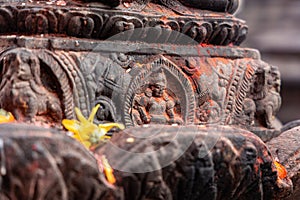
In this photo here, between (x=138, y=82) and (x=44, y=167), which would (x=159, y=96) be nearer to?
(x=138, y=82)

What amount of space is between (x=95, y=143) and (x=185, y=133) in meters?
0.42

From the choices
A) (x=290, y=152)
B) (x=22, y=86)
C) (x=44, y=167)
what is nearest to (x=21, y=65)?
(x=22, y=86)

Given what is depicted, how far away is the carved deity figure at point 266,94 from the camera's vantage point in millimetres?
5332

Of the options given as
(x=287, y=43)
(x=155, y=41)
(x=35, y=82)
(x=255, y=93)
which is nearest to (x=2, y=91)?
(x=35, y=82)

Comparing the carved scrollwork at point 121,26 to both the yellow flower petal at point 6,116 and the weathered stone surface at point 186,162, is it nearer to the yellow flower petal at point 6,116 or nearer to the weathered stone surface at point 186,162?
the yellow flower petal at point 6,116

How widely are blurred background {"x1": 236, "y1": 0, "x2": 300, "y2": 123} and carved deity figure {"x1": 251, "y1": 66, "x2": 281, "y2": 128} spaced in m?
7.13

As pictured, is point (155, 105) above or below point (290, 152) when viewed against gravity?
above

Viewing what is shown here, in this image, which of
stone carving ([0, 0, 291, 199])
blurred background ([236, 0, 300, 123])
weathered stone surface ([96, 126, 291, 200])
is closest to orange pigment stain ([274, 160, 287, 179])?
stone carving ([0, 0, 291, 199])

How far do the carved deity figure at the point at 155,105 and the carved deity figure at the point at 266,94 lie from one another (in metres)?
0.70

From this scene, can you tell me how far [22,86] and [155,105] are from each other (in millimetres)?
843

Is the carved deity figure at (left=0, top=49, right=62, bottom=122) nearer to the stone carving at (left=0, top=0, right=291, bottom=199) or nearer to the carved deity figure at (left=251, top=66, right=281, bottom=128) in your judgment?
the stone carving at (left=0, top=0, right=291, bottom=199)

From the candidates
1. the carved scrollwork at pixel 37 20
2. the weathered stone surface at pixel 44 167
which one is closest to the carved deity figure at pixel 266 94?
the carved scrollwork at pixel 37 20

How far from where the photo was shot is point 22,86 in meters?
4.32

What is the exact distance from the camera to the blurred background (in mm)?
12734
